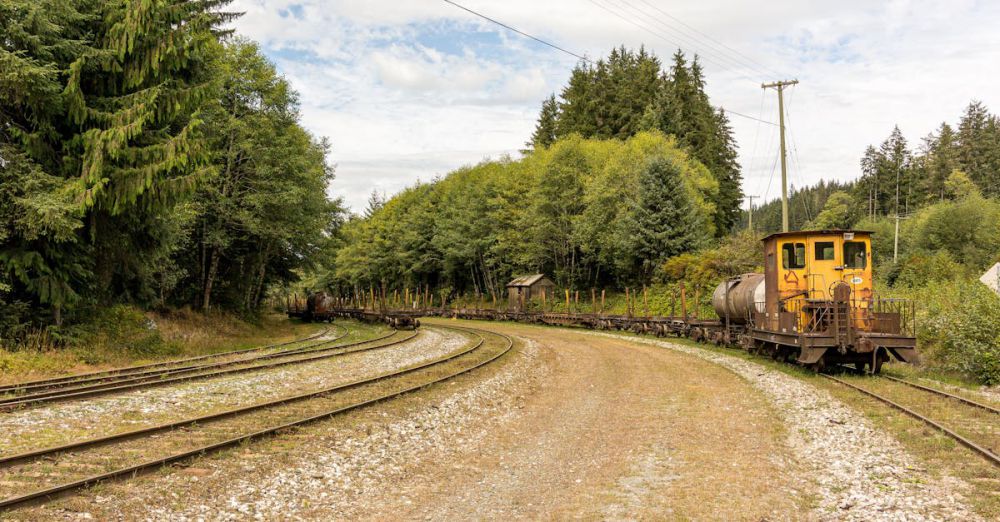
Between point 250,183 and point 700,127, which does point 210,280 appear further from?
point 700,127

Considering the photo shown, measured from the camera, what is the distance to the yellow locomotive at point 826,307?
1484 cm

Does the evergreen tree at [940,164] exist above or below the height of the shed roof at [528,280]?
above

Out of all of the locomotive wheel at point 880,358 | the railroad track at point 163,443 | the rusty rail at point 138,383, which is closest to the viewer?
the railroad track at point 163,443

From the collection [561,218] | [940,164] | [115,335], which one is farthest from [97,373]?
[940,164]

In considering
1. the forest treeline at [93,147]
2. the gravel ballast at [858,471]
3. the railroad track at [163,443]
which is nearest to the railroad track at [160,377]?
the railroad track at [163,443]

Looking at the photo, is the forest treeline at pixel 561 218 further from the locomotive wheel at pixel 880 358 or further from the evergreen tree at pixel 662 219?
the locomotive wheel at pixel 880 358

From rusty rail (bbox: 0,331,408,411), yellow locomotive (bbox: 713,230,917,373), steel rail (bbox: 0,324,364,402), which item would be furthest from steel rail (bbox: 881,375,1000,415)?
steel rail (bbox: 0,324,364,402)

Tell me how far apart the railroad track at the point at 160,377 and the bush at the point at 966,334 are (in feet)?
53.5

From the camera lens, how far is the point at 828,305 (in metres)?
15.3

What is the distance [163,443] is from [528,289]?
40708 mm

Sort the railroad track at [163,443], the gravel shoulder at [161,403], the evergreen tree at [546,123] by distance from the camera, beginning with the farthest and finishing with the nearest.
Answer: the evergreen tree at [546,123] → the gravel shoulder at [161,403] → the railroad track at [163,443]

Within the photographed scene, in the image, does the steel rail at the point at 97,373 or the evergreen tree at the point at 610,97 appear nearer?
the steel rail at the point at 97,373

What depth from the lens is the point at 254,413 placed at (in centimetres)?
1021

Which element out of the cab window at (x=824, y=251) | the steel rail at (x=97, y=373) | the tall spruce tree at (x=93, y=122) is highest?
the tall spruce tree at (x=93, y=122)
